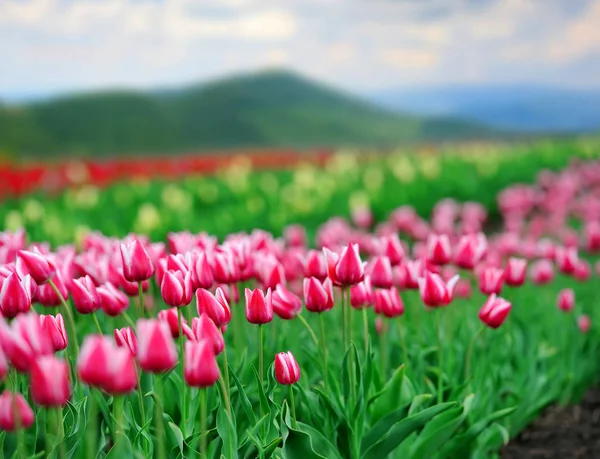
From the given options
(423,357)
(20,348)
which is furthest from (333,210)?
(20,348)

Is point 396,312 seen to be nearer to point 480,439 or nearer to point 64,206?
point 480,439

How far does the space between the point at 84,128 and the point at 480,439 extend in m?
29.8

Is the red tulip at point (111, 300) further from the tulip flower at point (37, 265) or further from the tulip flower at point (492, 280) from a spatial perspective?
the tulip flower at point (492, 280)

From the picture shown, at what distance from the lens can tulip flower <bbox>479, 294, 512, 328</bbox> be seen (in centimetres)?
229

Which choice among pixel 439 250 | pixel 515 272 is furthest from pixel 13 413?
pixel 515 272

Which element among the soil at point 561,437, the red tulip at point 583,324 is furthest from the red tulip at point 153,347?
the red tulip at point 583,324

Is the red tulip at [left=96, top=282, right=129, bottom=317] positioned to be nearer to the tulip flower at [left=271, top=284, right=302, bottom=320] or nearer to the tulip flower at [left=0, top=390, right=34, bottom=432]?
the tulip flower at [left=271, top=284, right=302, bottom=320]

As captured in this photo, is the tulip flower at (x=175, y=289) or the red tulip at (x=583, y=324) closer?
the tulip flower at (x=175, y=289)

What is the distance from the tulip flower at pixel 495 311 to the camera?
229 cm

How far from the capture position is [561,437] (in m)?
3.03

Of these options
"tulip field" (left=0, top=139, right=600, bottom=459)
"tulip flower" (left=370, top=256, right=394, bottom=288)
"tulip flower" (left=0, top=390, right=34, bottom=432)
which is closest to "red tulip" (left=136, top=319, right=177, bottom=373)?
"tulip field" (left=0, top=139, right=600, bottom=459)

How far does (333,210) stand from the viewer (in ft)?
25.1

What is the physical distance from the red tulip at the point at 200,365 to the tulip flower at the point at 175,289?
0.41 meters

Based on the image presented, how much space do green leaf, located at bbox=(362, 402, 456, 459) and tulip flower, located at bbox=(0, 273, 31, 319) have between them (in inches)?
37.4
